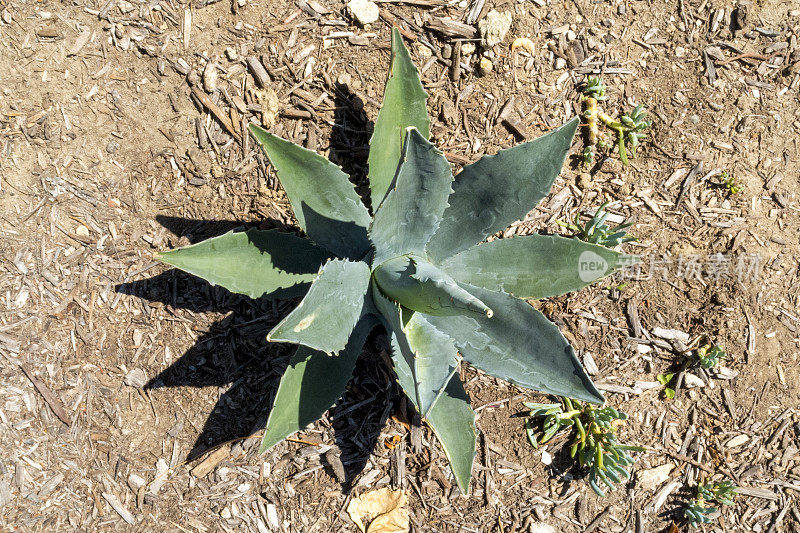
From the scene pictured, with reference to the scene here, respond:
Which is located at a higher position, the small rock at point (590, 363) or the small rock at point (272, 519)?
the small rock at point (590, 363)

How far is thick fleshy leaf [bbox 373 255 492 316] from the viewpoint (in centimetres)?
159

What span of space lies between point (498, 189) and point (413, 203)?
366 millimetres

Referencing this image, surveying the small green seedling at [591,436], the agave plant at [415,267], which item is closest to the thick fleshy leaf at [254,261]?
the agave plant at [415,267]

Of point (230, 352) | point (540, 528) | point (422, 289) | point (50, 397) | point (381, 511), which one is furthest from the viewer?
point (540, 528)

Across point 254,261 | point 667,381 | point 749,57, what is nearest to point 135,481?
point 254,261

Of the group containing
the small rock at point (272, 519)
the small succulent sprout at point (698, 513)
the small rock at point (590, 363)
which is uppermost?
the small rock at point (590, 363)

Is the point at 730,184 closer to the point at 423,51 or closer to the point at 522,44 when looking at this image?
the point at 522,44

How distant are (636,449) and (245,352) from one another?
1974mm

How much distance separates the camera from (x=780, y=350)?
310cm

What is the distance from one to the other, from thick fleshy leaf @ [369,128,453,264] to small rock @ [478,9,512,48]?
4.46 feet

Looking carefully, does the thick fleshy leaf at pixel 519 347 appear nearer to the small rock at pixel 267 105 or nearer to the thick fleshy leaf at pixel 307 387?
the thick fleshy leaf at pixel 307 387

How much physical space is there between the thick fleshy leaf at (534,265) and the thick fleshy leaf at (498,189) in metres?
0.09

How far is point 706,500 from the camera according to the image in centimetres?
300

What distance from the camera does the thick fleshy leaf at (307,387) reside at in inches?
81.0
